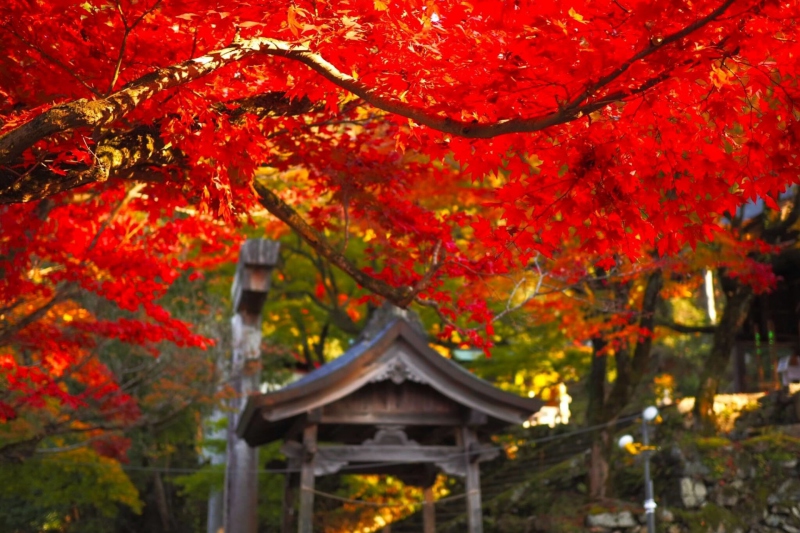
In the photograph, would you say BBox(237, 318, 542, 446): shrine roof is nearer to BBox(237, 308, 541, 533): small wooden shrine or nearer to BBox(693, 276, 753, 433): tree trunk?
BBox(237, 308, 541, 533): small wooden shrine

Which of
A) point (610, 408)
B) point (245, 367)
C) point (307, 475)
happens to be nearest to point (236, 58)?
point (307, 475)

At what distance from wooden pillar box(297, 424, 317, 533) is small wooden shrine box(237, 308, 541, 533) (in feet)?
0.04

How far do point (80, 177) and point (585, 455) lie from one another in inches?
538

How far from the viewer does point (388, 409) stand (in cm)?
1275

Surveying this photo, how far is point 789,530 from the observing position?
1487 centimetres

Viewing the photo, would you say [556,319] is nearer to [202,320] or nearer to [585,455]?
[585,455]

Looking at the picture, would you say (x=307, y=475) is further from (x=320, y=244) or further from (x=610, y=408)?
(x=610, y=408)

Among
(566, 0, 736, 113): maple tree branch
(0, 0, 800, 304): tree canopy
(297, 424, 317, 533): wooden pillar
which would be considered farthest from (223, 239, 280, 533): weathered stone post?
(566, 0, 736, 113): maple tree branch

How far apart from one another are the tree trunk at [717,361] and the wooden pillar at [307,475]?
7.88 metres

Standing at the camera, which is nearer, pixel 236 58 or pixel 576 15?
pixel 576 15

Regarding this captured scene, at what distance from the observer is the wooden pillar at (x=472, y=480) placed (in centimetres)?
1251

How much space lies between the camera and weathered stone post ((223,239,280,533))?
13.5 meters

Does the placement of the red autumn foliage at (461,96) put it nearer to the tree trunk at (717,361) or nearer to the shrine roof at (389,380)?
the shrine roof at (389,380)

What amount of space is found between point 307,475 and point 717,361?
840 cm
